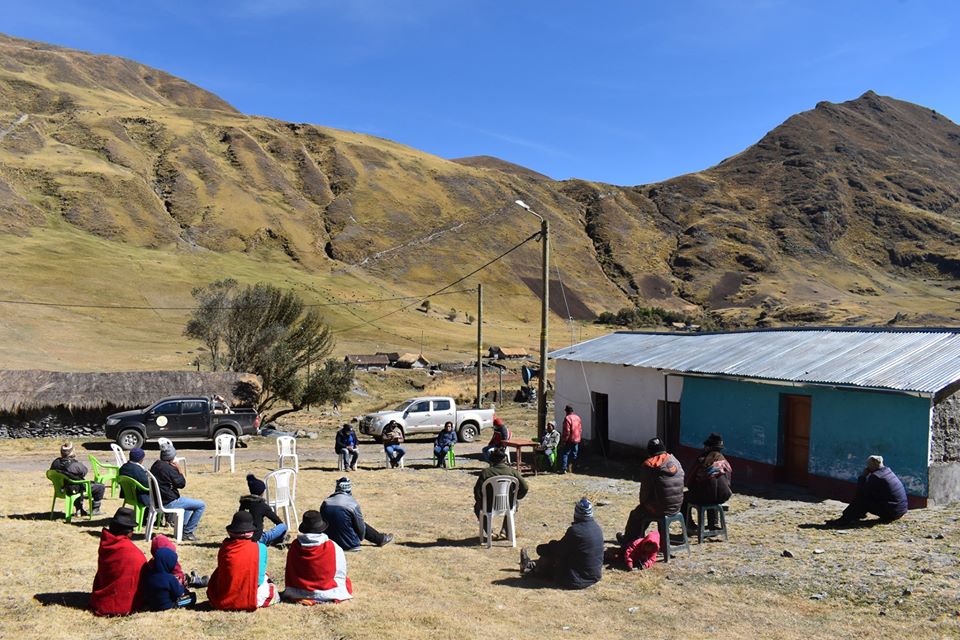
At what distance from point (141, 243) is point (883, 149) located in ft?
526

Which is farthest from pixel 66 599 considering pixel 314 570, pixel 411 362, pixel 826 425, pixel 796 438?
pixel 411 362

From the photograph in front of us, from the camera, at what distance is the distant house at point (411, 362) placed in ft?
165

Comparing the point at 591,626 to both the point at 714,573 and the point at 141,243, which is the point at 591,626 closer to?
the point at 714,573

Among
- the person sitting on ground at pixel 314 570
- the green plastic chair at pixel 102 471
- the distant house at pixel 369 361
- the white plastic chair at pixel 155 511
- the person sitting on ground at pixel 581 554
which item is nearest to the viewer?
the person sitting on ground at pixel 314 570

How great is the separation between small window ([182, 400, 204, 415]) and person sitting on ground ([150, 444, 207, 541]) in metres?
13.3

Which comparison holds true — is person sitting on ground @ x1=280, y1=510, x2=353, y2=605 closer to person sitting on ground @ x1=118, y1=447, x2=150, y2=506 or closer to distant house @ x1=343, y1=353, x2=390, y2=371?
person sitting on ground @ x1=118, y1=447, x2=150, y2=506

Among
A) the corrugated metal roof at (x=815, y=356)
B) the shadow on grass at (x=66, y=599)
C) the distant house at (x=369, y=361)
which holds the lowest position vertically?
the shadow on grass at (x=66, y=599)

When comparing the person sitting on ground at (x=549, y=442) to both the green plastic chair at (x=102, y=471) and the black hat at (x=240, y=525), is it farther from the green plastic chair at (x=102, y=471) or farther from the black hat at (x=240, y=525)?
the black hat at (x=240, y=525)

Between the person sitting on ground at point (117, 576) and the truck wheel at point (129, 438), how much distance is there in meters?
16.6

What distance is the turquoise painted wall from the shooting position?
44.3 feet

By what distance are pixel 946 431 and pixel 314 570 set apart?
1152 centimetres

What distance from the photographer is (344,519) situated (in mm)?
9766

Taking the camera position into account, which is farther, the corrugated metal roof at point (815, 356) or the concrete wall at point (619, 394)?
the concrete wall at point (619, 394)

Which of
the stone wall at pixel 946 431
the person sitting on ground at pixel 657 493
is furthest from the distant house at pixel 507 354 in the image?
the person sitting on ground at pixel 657 493
